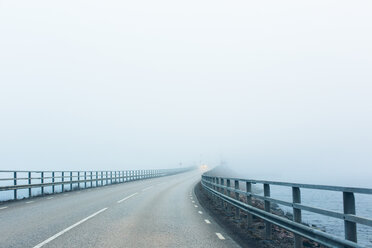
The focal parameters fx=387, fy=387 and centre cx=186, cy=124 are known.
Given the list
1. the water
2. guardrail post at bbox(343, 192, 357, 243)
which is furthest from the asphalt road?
the water

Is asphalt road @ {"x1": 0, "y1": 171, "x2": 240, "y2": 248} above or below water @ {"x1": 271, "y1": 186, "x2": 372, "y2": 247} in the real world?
above

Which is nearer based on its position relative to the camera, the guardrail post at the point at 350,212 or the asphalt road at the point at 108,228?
the guardrail post at the point at 350,212

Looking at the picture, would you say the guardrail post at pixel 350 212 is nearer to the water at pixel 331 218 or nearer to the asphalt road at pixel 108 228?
the asphalt road at pixel 108 228

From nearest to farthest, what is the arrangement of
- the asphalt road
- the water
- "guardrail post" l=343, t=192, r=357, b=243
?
"guardrail post" l=343, t=192, r=357, b=243
the asphalt road
the water

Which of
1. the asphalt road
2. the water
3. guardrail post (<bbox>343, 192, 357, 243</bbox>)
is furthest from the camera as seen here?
the water

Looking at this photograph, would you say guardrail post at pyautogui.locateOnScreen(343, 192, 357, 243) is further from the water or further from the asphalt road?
the water

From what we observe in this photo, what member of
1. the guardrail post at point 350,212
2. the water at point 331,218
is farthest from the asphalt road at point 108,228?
the water at point 331,218

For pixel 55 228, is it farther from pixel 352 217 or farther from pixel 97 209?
pixel 352 217

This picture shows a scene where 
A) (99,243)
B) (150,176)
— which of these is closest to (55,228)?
(99,243)

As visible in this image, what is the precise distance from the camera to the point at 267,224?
9.56 metres

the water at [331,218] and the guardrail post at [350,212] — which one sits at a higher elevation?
the guardrail post at [350,212]

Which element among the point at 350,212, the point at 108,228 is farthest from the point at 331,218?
the point at 350,212

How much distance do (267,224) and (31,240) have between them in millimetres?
5604

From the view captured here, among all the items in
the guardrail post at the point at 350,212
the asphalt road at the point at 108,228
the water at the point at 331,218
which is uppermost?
the guardrail post at the point at 350,212
